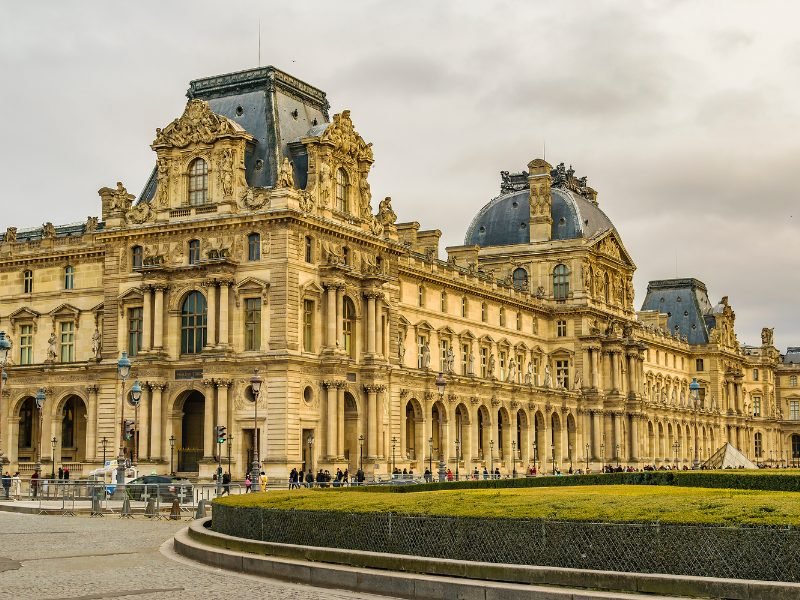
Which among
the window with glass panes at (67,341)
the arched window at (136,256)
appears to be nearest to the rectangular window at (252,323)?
the arched window at (136,256)

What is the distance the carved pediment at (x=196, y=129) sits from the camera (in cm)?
6284

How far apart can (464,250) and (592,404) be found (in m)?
17.9

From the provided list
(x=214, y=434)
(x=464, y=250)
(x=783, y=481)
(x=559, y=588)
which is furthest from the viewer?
(x=464, y=250)

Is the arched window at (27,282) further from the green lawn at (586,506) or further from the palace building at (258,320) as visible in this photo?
the green lawn at (586,506)

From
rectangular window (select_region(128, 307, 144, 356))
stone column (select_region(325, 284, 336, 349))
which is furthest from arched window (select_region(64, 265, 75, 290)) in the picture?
stone column (select_region(325, 284, 336, 349))

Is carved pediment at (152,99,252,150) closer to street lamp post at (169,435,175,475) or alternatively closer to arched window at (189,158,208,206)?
arched window at (189,158,208,206)

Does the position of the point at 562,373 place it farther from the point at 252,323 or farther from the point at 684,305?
the point at 684,305

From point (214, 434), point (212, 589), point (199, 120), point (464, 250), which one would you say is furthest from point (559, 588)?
point (464, 250)

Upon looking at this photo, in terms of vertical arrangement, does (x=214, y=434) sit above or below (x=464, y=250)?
below

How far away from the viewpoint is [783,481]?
141 feet

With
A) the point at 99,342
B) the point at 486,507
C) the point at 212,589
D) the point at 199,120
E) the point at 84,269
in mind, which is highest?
the point at 199,120

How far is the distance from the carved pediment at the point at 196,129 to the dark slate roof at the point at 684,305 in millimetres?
88694

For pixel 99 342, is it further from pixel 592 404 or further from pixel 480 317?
pixel 592 404

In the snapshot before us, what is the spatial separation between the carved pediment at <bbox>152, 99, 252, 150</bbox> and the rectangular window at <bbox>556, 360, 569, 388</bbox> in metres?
46.4
